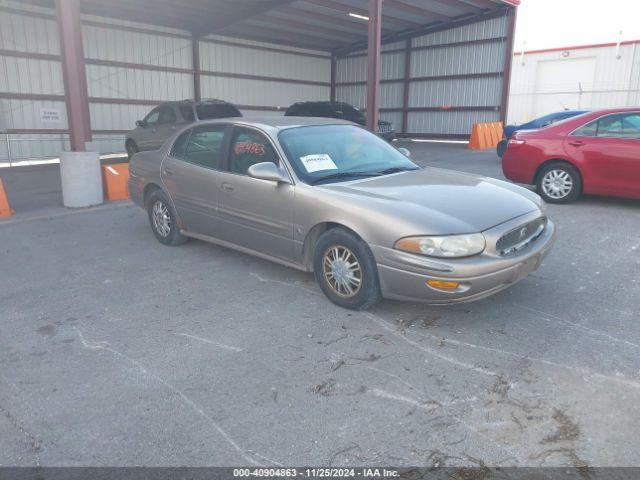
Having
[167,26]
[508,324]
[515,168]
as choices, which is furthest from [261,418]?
[167,26]

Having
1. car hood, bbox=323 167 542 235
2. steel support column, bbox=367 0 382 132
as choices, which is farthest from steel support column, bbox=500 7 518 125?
car hood, bbox=323 167 542 235

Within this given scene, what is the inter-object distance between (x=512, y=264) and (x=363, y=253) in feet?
3.52

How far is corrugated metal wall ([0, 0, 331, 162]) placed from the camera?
15.4 m

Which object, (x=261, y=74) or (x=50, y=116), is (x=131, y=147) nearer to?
(x=50, y=116)

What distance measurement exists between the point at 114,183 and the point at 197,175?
4.47 m

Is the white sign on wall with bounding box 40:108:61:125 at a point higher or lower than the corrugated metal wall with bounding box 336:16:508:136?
lower

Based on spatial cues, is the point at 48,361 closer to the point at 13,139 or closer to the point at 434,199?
the point at 434,199

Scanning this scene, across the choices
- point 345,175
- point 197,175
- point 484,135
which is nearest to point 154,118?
point 197,175

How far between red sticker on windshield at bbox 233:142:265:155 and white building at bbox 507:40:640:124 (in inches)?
1107

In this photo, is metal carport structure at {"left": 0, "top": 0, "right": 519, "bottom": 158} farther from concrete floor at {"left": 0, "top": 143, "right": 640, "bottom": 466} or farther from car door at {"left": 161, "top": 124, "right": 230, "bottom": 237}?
concrete floor at {"left": 0, "top": 143, "right": 640, "bottom": 466}

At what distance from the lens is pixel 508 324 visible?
152 inches

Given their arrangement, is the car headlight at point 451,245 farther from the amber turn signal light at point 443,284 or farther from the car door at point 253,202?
the car door at point 253,202

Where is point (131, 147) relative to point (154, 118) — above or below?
below

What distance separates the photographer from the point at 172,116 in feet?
45.0
